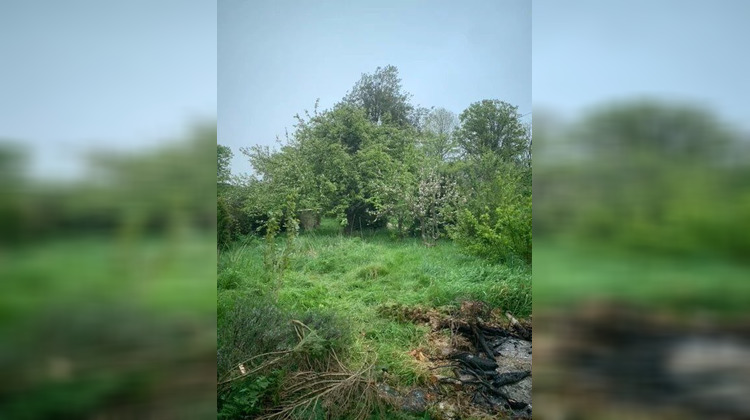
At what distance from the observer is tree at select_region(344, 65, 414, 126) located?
2.39m
